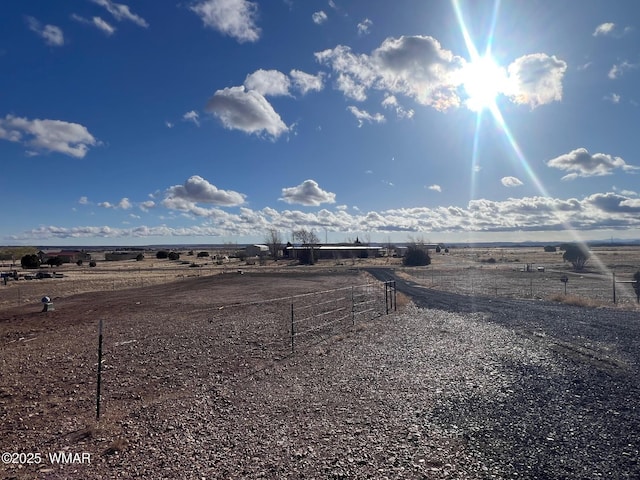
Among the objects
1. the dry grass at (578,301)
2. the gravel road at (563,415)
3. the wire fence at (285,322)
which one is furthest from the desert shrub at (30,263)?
the gravel road at (563,415)

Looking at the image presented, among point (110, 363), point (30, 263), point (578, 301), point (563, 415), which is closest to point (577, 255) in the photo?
point (578, 301)

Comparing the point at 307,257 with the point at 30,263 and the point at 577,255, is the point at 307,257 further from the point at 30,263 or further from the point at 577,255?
the point at 577,255

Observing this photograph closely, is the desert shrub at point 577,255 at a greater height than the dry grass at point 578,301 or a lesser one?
greater

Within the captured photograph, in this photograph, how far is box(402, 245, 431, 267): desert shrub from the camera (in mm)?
76188

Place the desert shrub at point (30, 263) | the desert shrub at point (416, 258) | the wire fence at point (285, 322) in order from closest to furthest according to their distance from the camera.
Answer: the wire fence at point (285, 322) < the desert shrub at point (30, 263) < the desert shrub at point (416, 258)

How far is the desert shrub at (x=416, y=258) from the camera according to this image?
76.2 meters

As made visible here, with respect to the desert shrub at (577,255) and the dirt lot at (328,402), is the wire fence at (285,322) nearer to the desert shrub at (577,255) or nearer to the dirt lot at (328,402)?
the dirt lot at (328,402)

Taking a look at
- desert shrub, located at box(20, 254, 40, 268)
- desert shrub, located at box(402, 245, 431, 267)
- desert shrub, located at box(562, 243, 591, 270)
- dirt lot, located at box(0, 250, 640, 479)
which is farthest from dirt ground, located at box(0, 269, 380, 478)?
desert shrub, located at box(402, 245, 431, 267)

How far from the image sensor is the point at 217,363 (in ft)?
36.4

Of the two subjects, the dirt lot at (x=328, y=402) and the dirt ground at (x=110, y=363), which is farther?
the dirt ground at (x=110, y=363)

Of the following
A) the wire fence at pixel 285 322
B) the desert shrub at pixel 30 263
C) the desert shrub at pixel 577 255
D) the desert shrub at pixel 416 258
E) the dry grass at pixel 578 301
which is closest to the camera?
the wire fence at pixel 285 322

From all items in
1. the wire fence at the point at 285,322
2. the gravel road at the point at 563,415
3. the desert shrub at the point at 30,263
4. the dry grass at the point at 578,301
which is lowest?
the dry grass at the point at 578,301

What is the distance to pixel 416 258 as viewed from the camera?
77.2m

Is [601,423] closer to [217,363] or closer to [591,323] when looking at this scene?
[217,363]
